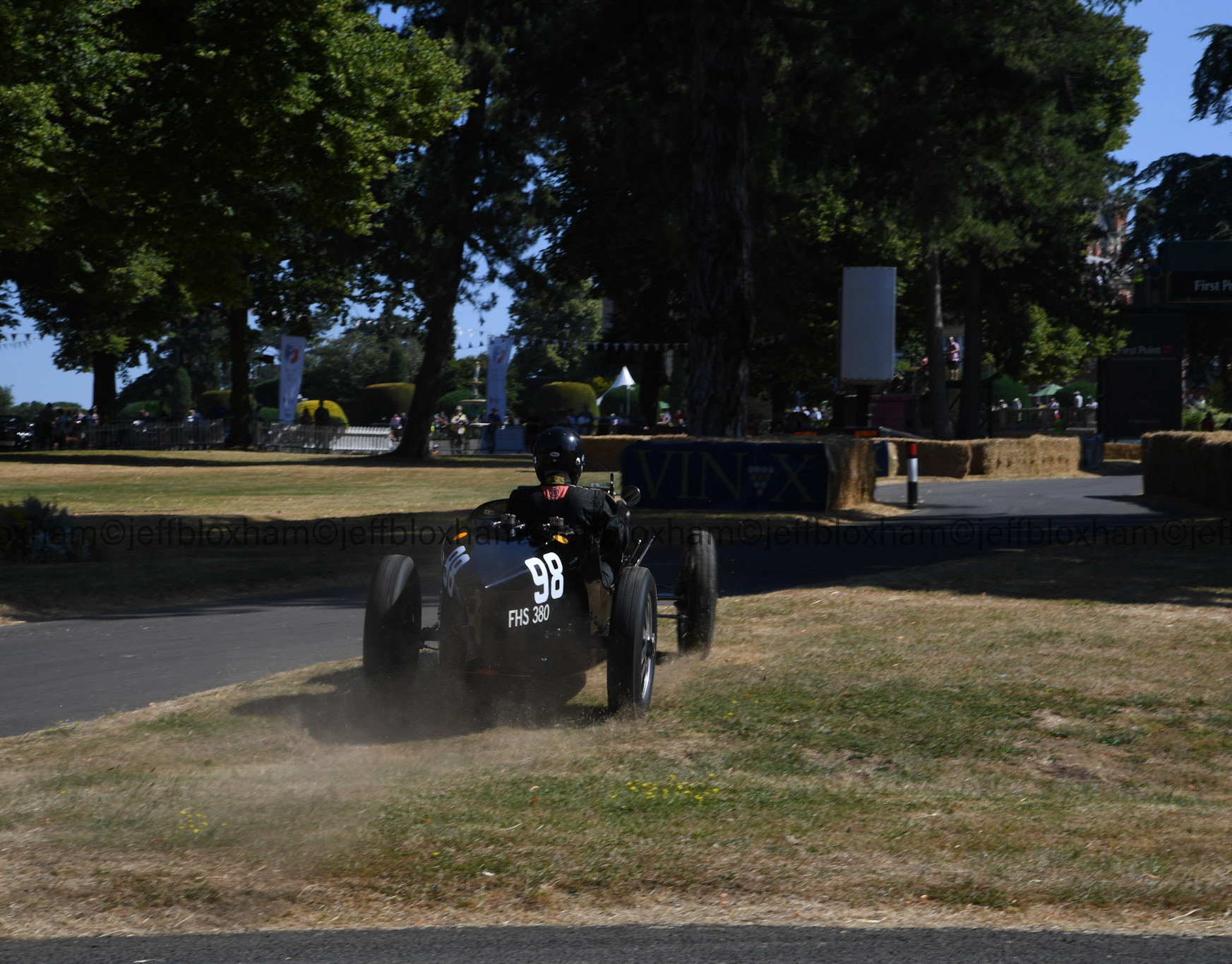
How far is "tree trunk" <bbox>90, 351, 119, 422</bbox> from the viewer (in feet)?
198

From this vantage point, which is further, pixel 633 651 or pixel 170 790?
pixel 633 651

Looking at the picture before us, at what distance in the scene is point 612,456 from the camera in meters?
39.2

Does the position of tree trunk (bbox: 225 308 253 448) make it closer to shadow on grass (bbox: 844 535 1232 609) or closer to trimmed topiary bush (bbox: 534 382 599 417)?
trimmed topiary bush (bbox: 534 382 599 417)

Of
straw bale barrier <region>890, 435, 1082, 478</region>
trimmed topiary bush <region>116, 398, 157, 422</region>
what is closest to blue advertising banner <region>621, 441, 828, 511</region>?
straw bale barrier <region>890, 435, 1082, 478</region>

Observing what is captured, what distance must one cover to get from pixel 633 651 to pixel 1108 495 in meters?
23.9

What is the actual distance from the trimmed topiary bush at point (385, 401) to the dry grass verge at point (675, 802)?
75325 millimetres

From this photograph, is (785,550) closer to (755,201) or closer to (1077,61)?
(1077,61)

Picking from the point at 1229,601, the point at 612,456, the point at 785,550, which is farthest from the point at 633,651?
the point at 612,456

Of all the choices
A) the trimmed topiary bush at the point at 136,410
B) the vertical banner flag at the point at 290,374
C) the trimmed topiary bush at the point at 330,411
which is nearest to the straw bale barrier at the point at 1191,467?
the vertical banner flag at the point at 290,374

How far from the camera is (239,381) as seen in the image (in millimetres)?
52594

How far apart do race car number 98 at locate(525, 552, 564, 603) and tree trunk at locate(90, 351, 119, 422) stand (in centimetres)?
5759

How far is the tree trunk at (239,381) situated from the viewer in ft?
168

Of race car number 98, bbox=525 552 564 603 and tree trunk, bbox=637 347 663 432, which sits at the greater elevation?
tree trunk, bbox=637 347 663 432

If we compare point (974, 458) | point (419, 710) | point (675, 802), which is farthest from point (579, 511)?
point (974, 458)
